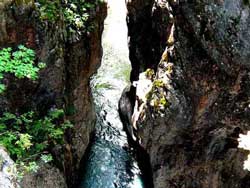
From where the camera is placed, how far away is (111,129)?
16125 millimetres

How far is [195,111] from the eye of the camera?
35.6 ft

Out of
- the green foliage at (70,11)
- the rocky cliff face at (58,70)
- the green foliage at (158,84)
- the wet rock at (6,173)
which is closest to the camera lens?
the wet rock at (6,173)

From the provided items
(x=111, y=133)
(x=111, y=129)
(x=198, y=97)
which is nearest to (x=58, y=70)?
(x=198, y=97)

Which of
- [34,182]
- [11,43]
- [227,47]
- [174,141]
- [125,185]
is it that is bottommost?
[34,182]

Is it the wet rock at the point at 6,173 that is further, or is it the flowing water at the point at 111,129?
the flowing water at the point at 111,129

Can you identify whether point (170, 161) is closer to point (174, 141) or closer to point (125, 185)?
point (174, 141)

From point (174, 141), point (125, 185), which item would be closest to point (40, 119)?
point (174, 141)

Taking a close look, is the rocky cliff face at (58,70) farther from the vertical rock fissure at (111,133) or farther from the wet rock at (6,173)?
the wet rock at (6,173)

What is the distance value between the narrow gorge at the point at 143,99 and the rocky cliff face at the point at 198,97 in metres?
0.03

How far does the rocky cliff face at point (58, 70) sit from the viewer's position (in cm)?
855

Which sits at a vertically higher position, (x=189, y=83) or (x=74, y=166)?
(x=189, y=83)

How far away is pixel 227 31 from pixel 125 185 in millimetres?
6776

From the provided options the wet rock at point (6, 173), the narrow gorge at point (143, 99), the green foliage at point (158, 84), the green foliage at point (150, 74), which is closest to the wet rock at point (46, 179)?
the narrow gorge at point (143, 99)

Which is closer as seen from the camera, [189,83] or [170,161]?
[189,83]
